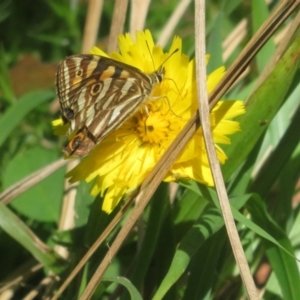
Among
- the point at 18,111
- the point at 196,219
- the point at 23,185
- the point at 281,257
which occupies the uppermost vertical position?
the point at 18,111

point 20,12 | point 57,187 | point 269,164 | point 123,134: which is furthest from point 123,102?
point 20,12

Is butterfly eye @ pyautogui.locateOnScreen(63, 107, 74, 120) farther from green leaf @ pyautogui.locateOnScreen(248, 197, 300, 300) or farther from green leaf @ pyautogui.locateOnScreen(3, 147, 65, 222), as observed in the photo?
green leaf @ pyautogui.locateOnScreen(3, 147, 65, 222)

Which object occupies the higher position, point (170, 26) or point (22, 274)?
point (170, 26)

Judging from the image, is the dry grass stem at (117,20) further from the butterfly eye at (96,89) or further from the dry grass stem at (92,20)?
the butterfly eye at (96,89)

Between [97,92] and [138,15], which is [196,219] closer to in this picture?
[97,92]

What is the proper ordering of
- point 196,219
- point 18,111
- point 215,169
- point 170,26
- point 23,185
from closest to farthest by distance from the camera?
point 215,169
point 196,219
point 23,185
point 18,111
point 170,26

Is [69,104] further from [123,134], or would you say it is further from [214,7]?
[214,7]

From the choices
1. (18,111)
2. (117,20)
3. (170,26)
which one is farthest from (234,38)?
(18,111)
